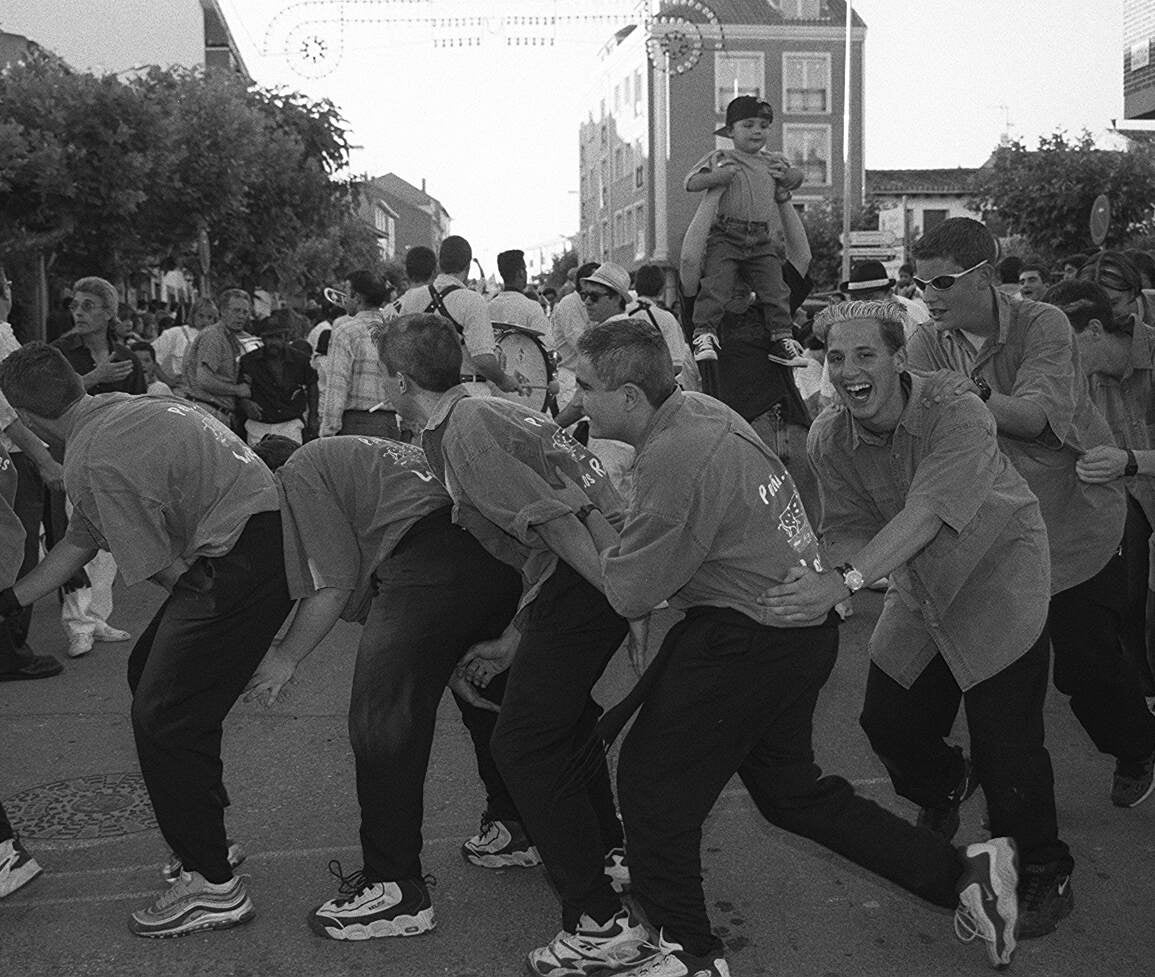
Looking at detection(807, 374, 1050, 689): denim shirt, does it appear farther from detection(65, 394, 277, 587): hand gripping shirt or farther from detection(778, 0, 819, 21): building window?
detection(778, 0, 819, 21): building window

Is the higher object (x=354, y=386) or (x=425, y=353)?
(x=425, y=353)

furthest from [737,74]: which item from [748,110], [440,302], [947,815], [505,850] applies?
[505,850]

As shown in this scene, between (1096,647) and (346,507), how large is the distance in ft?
7.99

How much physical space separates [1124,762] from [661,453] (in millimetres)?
2417

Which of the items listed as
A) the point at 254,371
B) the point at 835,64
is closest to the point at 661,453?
the point at 254,371

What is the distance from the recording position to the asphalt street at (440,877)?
12.6 ft

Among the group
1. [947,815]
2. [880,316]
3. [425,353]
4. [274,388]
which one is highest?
[880,316]

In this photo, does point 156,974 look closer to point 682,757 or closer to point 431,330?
point 682,757

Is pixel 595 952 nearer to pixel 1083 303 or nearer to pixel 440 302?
pixel 1083 303

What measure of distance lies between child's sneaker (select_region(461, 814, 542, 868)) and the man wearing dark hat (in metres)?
3.18

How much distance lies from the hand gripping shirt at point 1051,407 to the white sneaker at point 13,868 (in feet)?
10.5

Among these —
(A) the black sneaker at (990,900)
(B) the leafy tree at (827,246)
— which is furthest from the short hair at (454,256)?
(B) the leafy tree at (827,246)

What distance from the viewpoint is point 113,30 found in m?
39.6

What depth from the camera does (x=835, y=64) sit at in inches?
2233
